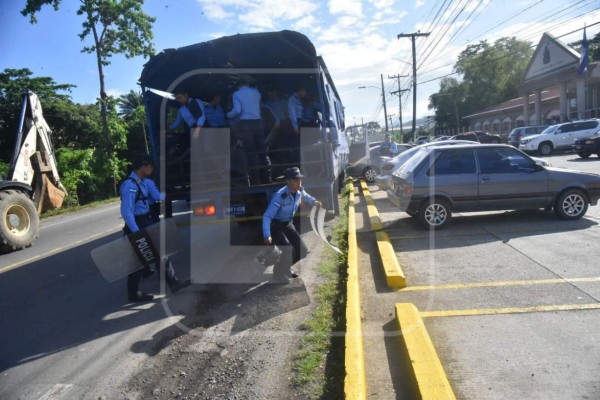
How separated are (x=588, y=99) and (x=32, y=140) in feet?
116

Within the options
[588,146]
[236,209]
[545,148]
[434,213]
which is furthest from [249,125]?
[545,148]

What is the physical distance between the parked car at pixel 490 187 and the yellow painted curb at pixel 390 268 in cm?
155

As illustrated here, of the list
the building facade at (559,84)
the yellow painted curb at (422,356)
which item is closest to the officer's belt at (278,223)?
the yellow painted curb at (422,356)

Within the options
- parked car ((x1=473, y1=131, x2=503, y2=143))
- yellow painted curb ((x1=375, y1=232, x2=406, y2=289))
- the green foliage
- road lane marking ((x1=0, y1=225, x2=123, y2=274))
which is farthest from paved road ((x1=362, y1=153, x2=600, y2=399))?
the green foliage

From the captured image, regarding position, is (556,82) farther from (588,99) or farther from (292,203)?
(292,203)

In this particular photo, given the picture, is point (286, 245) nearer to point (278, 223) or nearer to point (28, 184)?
point (278, 223)

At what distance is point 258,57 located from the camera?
788cm

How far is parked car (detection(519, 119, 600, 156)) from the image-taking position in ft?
71.7

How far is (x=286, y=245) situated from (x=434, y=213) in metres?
3.54

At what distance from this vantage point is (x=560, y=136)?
22.6 metres

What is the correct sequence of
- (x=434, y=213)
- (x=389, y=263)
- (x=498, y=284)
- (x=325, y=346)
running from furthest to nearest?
1. (x=434, y=213)
2. (x=389, y=263)
3. (x=498, y=284)
4. (x=325, y=346)

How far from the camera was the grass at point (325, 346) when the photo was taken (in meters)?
3.26

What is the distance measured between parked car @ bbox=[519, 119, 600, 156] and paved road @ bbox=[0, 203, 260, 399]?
68.6 ft

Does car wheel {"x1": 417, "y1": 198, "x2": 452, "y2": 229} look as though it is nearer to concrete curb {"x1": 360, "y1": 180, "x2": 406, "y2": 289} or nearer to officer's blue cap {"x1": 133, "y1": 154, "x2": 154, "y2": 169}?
concrete curb {"x1": 360, "y1": 180, "x2": 406, "y2": 289}
